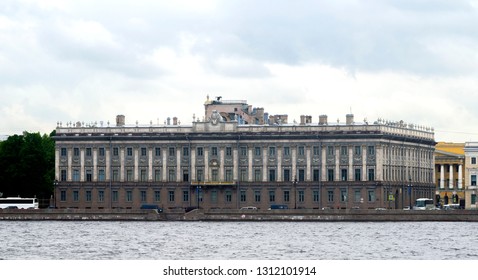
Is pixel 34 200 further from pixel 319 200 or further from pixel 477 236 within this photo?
pixel 477 236

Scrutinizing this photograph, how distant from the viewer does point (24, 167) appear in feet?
522

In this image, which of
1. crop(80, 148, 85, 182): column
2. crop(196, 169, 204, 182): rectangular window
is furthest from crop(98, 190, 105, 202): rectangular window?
crop(196, 169, 204, 182): rectangular window

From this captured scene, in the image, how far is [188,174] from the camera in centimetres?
16038

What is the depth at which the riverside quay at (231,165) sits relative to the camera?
156 m

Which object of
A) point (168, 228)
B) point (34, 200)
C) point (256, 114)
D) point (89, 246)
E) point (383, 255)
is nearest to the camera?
point (383, 255)

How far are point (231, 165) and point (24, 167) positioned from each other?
62.3 ft

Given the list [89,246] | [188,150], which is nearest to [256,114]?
[188,150]

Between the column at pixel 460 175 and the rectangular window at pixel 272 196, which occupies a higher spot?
the column at pixel 460 175

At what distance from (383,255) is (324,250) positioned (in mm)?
5309

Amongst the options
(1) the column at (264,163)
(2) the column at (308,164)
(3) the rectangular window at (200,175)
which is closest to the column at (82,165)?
(3) the rectangular window at (200,175)

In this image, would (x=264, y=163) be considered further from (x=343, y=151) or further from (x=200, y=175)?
(x=343, y=151)

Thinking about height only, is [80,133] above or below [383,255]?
above

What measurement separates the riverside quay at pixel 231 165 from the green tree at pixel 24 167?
230cm

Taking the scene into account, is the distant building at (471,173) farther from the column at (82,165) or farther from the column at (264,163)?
the column at (82,165)
